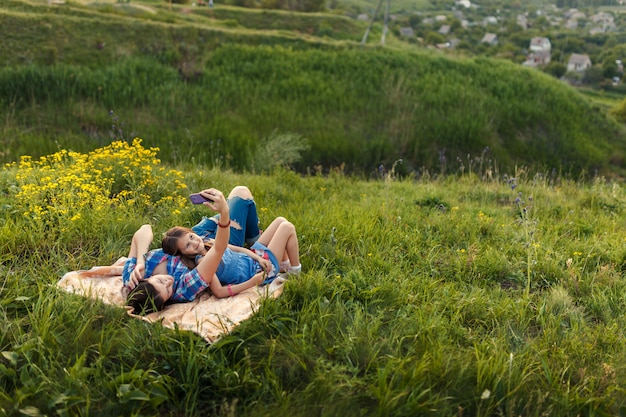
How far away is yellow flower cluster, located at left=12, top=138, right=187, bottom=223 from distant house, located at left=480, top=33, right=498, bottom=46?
59405mm

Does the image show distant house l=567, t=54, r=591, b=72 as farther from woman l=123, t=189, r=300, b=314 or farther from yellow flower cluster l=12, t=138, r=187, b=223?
woman l=123, t=189, r=300, b=314

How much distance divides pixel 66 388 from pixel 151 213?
261 centimetres

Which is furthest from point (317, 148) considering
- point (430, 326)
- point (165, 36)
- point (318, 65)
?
point (430, 326)

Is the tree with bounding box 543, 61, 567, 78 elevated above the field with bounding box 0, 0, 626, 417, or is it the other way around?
the field with bounding box 0, 0, 626, 417

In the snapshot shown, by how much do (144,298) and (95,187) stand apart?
6.13 feet

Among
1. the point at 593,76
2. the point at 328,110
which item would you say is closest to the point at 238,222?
the point at 328,110

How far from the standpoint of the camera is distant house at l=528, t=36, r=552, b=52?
56.9 metres

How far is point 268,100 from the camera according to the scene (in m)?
12.6

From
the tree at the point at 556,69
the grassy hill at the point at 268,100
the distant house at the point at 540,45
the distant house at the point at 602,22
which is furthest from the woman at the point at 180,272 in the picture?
the distant house at the point at 602,22

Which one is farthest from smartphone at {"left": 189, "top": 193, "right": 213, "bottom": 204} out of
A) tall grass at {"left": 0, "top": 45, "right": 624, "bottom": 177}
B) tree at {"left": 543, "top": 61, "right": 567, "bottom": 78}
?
tree at {"left": 543, "top": 61, "right": 567, "bottom": 78}

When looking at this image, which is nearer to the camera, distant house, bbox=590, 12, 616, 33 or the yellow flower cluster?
the yellow flower cluster

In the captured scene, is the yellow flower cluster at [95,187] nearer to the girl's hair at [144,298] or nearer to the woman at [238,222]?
the woman at [238,222]

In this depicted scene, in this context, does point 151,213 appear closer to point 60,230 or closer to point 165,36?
point 60,230

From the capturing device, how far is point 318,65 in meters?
14.5
